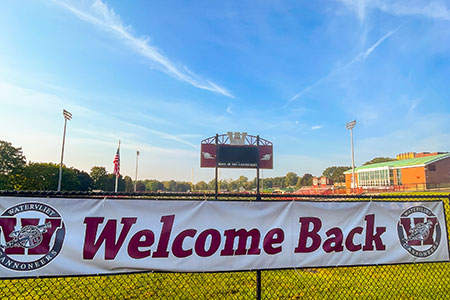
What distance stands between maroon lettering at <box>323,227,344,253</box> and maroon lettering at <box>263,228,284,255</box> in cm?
66

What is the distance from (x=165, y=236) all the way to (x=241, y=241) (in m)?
0.97

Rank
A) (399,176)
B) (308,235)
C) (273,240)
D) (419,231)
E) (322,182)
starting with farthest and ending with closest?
(322,182)
(399,176)
(419,231)
(308,235)
(273,240)

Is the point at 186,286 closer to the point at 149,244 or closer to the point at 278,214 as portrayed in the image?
the point at 149,244

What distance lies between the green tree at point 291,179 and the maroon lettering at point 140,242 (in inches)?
6378

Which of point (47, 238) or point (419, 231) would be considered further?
point (419, 231)

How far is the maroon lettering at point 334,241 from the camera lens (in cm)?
381

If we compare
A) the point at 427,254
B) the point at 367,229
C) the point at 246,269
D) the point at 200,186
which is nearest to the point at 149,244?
the point at 246,269

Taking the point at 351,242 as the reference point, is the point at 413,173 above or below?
above

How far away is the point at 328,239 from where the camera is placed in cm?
383

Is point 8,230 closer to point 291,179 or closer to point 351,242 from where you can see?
point 351,242

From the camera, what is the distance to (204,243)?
11.4ft

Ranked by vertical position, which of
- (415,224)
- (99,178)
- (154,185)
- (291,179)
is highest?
(291,179)

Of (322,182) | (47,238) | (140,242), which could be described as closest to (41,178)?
(47,238)

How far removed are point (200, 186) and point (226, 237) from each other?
539 feet
